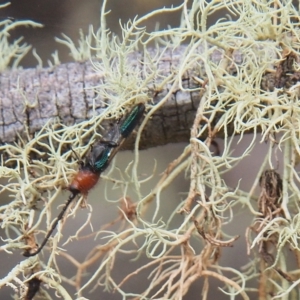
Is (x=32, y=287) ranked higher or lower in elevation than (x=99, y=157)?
lower

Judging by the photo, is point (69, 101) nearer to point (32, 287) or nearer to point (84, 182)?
point (84, 182)

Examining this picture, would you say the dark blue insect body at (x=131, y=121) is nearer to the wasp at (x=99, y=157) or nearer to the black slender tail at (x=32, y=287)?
the wasp at (x=99, y=157)

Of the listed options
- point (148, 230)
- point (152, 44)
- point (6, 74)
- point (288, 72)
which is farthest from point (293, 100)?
point (152, 44)

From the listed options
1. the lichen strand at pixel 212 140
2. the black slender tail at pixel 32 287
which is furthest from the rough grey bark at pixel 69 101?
the black slender tail at pixel 32 287

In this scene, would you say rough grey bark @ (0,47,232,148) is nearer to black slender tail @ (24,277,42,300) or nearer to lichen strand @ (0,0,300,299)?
lichen strand @ (0,0,300,299)

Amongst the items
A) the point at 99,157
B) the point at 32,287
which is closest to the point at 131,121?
the point at 99,157

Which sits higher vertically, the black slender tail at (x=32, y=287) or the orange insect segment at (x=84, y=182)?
the orange insect segment at (x=84, y=182)

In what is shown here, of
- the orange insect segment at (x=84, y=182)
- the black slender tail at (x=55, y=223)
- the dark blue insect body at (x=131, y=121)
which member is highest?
the dark blue insect body at (x=131, y=121)
